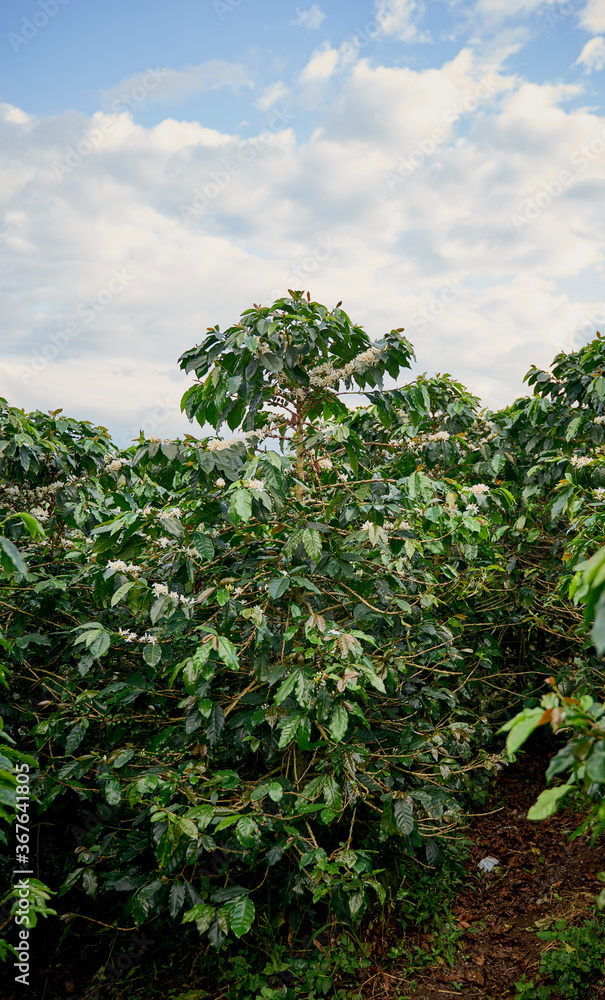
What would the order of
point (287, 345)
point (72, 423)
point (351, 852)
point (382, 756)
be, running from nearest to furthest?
point (351, 852) → point (287, 345) → point (382, 756) → point (72, 423)

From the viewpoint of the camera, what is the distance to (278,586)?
237 cm

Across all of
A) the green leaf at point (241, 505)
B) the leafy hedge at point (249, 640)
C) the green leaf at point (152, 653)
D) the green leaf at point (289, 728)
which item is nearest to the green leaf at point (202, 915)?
the leafy hedge at point (249, 640)

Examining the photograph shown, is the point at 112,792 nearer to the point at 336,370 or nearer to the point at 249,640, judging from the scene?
the point at 249,640

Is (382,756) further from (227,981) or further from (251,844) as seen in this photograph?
(227,981)

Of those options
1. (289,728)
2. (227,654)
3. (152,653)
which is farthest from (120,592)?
(289,728)

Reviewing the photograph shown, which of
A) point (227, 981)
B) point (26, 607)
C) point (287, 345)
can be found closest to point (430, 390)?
point (287, 345)

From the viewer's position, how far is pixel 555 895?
11.0 ft

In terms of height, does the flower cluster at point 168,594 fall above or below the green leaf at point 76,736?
above

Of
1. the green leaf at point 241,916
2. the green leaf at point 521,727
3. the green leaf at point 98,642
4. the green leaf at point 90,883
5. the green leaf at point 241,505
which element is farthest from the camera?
the green leaf at point 90,883

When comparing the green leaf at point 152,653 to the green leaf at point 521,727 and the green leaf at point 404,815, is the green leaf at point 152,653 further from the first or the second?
the green leaf at point 521,727

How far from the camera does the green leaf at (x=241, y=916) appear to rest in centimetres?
223

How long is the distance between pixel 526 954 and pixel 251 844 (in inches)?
70.7

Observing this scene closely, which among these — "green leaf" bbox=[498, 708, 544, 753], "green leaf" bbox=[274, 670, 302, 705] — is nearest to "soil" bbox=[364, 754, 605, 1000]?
"green leaf" bbox=[274, 670, 302, 705]

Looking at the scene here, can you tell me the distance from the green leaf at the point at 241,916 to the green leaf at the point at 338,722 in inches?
29.7
